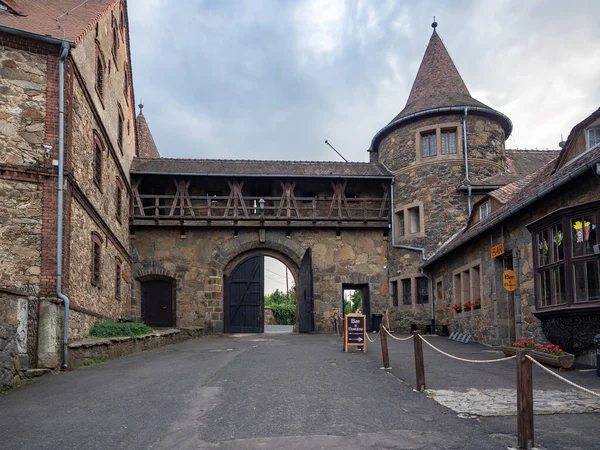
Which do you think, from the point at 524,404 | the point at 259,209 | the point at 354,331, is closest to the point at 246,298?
the point at 259,209

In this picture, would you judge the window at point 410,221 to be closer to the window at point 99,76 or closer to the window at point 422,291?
the window at point 422,291

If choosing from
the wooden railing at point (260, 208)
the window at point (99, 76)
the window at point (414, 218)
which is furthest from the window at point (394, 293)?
the window at point (99, 76)

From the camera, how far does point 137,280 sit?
24.4m

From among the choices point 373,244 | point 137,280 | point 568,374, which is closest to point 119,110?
point 137,280

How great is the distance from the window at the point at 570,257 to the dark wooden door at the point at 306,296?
12717 millimetres

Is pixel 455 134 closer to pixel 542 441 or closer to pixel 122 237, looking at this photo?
pixel 122 237

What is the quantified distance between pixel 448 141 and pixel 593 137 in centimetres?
1122

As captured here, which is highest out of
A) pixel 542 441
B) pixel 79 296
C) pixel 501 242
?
pixel 501 242

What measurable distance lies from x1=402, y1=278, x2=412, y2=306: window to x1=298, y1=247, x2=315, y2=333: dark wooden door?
11.8 ft

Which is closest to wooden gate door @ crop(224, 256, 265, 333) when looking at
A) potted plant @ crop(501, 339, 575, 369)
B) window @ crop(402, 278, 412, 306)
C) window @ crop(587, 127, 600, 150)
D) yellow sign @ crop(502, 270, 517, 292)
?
window @ crop(402, 278, 412, 306)

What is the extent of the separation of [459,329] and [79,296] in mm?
11525

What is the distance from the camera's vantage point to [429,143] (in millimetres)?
24203

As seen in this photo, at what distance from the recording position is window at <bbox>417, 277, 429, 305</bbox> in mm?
23544

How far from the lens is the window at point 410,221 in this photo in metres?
23.9
